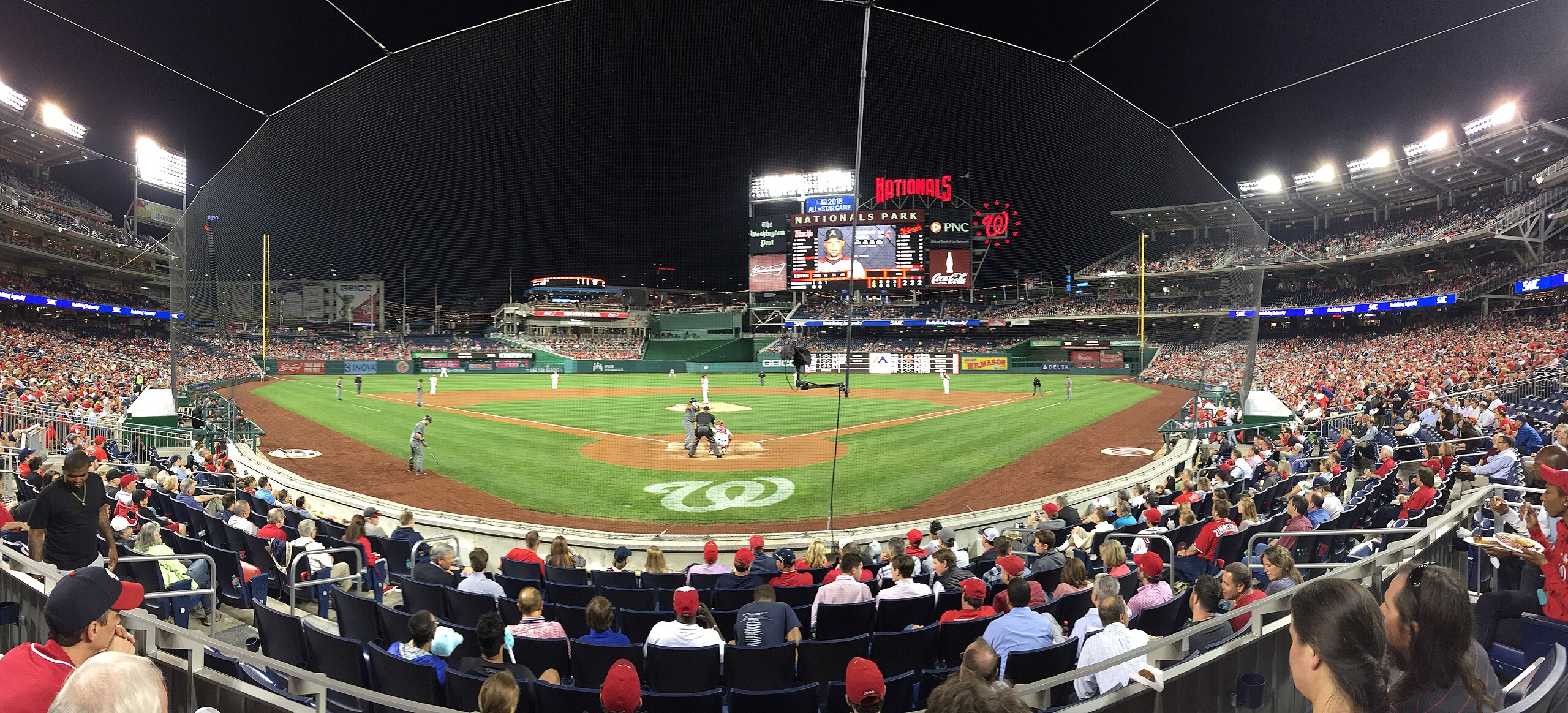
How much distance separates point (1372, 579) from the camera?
4.21 m

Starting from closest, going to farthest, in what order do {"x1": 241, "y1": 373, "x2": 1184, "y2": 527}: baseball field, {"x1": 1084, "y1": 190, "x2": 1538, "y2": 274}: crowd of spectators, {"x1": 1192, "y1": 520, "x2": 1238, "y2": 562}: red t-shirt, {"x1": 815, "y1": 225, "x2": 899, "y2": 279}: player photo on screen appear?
{"x1": 1192, "y1": 520, "x2": 1238, "y2": 562}: red t-shirt, {"x1": 241, "y1": 373, "x2": 1184, "y2": 527}: baseball field, {"x1": 1084, "y1": 190, "x2": 1538, "y2": 274}: crowd of spectators, {"x1": 815, "y1": 225, "x2": 899, "y2": 279}: player photo on screen

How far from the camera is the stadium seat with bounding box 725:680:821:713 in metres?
3.87

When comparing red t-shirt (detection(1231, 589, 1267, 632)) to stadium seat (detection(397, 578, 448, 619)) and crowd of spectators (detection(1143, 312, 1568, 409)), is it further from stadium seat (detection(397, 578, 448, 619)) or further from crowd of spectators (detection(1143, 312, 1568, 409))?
crowd of spectators (detection(1143, 312, 1568, 409))

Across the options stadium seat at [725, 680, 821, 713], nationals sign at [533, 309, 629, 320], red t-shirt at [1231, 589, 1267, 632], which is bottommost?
stadium seat at [725, 680, 821, 713]

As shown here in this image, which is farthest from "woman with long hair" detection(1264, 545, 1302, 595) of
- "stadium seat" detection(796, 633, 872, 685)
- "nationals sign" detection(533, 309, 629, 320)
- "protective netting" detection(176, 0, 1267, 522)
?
"nationals sign" detection(533, 309, 629, 320)

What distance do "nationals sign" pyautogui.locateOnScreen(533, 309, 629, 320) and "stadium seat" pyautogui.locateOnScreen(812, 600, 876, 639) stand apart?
70.7 meters

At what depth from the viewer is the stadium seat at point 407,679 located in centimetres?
391

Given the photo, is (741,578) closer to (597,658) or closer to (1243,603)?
(597,658)

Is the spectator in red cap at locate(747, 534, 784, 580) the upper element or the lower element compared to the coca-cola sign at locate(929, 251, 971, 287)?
lower

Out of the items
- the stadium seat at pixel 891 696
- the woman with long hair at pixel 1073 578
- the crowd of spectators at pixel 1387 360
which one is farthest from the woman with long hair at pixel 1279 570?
the crowd of spectators at pixel 1387 360

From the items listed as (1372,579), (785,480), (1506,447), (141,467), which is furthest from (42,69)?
(1506,447)

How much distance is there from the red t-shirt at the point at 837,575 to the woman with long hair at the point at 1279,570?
3.42m

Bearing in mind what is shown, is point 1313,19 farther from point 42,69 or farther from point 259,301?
point 42,69

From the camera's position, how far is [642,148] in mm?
11906
